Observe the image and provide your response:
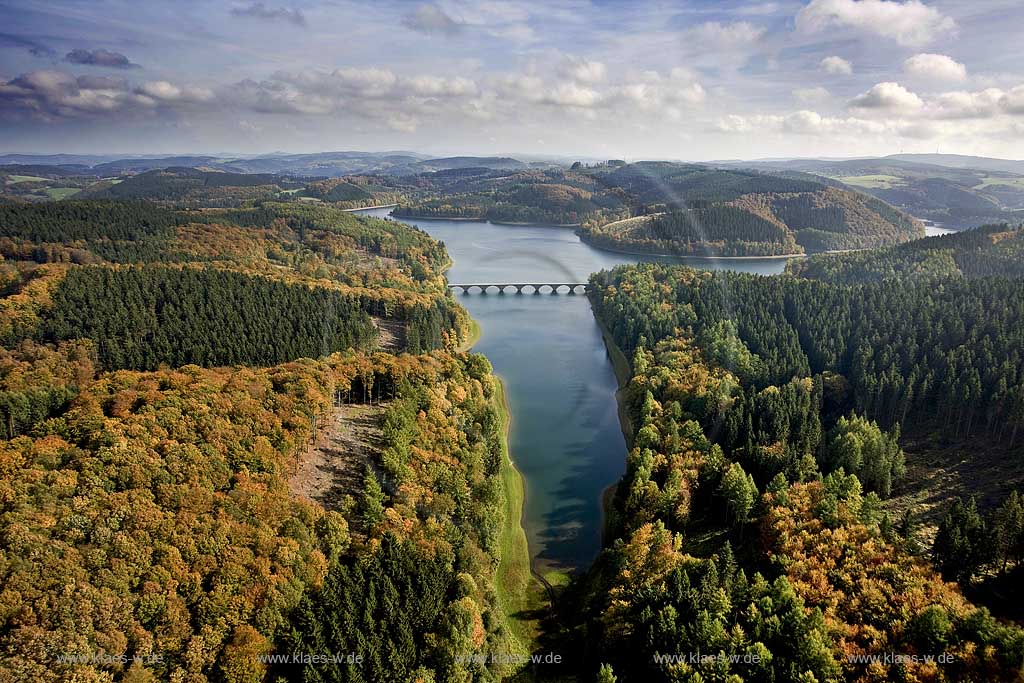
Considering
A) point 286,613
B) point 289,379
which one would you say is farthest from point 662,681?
point 289,379

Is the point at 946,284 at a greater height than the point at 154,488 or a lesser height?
greater

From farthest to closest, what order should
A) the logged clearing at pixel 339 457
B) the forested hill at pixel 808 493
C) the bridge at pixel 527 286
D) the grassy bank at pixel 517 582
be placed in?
the bridge at pixel 527 286 < the logged clearing at pixel 339 457 < the grassy bank at pixel 517 582 < the forested hill at pixel 808 493

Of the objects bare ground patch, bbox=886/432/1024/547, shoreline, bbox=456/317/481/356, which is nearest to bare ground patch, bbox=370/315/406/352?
shoreline, bbox=456/317/481/356

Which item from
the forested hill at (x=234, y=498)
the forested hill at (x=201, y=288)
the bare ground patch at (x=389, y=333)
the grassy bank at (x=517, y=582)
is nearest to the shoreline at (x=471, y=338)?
the forested hill at (x=201, y=288)

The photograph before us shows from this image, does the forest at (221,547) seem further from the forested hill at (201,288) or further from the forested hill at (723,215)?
the forested hill at (723,215)

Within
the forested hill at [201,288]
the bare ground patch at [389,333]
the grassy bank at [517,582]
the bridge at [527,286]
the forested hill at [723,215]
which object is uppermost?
the forested hill at [723,215]

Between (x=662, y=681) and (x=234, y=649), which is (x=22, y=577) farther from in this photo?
(x=662, y=681)
